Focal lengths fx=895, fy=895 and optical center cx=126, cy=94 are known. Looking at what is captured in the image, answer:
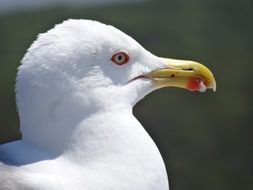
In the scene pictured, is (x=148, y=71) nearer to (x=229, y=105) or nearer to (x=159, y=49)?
(x=229, y=105)

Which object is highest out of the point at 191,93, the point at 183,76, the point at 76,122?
the point at 183,76

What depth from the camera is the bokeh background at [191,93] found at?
8.61 meters

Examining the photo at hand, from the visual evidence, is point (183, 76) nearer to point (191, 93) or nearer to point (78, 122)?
point (78, 122)

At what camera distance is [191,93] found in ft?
31.8

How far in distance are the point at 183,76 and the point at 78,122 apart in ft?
1.56

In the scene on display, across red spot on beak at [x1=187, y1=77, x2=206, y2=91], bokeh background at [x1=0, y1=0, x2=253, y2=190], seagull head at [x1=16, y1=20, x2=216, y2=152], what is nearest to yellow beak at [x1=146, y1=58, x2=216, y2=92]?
red spot on beak at [x1=187, y1=77, x2=206, y2=91]

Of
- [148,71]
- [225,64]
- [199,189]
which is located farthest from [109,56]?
[225,64]

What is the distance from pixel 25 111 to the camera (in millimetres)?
2768

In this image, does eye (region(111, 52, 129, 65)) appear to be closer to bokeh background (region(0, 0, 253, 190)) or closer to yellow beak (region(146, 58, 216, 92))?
yellow beak (region(146, 58, 216, 92))

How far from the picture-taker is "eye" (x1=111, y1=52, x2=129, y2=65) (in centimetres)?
287

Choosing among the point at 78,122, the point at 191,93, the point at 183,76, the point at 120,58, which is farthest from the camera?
the point at 191,93

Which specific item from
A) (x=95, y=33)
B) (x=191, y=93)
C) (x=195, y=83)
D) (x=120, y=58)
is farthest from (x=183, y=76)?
(x=191, y=93)

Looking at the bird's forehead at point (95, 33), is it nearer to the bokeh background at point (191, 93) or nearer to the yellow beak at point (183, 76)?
the yellow beak at point (183, 76)

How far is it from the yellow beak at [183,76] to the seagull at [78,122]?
0.20 meters
